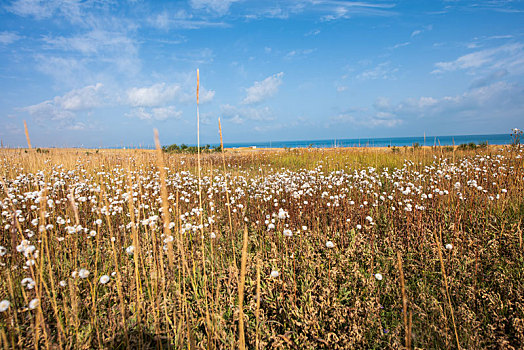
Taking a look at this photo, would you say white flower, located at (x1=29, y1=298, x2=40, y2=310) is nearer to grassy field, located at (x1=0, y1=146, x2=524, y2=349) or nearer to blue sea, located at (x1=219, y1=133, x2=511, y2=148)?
grassy field, located at (x1=0, y1=146, x2=524, y2=349)

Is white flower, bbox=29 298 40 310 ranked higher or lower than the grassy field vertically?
higher

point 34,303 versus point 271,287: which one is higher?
point 34,303

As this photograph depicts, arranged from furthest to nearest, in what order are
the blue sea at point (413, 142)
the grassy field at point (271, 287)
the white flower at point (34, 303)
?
1. the blue sea at point (413, 142)
2. the grassy field at point (271, 287)
3. the white flower at point (34, 303)

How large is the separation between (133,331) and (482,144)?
18.2 metres

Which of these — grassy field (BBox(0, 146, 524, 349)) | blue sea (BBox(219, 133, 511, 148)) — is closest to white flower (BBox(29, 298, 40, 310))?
grassy field (BBox(0, 146, 524, 349))

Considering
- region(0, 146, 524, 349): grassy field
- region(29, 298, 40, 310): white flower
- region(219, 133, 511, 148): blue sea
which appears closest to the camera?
region(29, 298, 40, 310): white flower

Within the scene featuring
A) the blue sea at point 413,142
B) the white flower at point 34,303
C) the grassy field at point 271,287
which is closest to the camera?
the white flower at point 34,303

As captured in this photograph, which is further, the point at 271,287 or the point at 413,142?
the point at 413,142

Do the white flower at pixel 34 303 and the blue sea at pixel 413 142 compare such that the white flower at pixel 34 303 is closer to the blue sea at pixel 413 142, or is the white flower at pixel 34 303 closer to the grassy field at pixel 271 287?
the grassy field at pixel 271 287

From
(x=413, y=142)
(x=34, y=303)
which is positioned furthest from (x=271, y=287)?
(x=413, y=142)

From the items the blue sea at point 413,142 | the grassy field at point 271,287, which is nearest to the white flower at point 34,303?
the grassy field at point 271,287

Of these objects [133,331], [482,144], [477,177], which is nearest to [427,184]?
[477,177]

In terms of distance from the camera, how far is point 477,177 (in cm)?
559

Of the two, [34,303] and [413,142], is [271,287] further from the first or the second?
[413,142]
